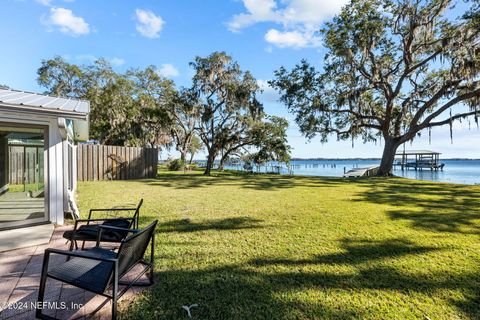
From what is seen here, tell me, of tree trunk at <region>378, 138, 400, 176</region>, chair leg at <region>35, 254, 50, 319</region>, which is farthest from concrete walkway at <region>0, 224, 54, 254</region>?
tree trunk at <region>378, 138, 400, 176</region>

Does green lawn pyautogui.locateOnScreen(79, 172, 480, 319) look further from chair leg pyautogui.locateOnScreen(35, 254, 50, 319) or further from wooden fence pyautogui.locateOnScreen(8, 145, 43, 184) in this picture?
wooden fence pyautogui.locateOnScreen(8, 145, 43, 184)

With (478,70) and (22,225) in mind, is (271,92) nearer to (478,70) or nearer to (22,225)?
(478,70)

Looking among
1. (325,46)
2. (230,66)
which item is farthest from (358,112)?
(230,66)

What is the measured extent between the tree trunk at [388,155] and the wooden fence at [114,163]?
13.3m

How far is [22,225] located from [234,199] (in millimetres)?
4337

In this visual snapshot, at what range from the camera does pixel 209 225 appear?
419 centimetres

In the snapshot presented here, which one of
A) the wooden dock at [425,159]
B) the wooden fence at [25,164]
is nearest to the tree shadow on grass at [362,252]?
the wooden fence at [25,164]

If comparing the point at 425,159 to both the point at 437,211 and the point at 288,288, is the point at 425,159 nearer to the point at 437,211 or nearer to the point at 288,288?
the point at 437,211

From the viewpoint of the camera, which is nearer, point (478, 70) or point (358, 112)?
point (478, 70)

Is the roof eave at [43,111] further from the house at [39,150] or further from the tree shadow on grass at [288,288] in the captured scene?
the tree shadow on grass at [288,288]

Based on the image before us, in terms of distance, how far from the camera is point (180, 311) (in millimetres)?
1879

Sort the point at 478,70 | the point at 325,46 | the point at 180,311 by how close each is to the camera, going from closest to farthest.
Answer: the point at 180,311
the point at 478,70
the point at 325,46

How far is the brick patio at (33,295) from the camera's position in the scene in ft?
6.10

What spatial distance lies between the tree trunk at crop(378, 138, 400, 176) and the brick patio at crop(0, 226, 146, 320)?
14956 millimetres
